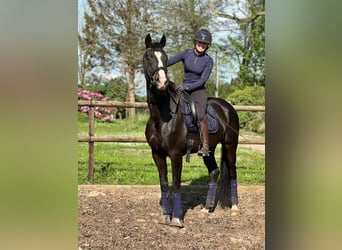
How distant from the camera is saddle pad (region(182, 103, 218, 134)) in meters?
2.70

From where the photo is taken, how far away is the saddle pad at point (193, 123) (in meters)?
2.70

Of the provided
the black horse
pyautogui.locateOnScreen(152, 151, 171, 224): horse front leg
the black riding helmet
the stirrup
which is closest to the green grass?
the black horse

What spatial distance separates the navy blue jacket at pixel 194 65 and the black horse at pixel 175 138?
144mm

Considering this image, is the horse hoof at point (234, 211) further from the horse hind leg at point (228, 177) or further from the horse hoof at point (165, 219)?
the horse hoof at point (165, 219)

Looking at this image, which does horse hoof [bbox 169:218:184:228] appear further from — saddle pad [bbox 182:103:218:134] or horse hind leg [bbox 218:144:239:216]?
saddle pad [bbox 182:103:218:134]

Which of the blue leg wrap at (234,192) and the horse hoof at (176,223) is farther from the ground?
the blue leg wrap at (234,192)

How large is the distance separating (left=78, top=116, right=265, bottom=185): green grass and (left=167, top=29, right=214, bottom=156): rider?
0.52 metres

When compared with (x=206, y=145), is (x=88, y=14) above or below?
above

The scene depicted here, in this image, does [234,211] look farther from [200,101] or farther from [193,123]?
[200,101]

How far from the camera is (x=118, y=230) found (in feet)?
7.66

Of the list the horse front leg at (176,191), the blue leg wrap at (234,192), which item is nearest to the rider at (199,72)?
the horse front leg at (176,191)
